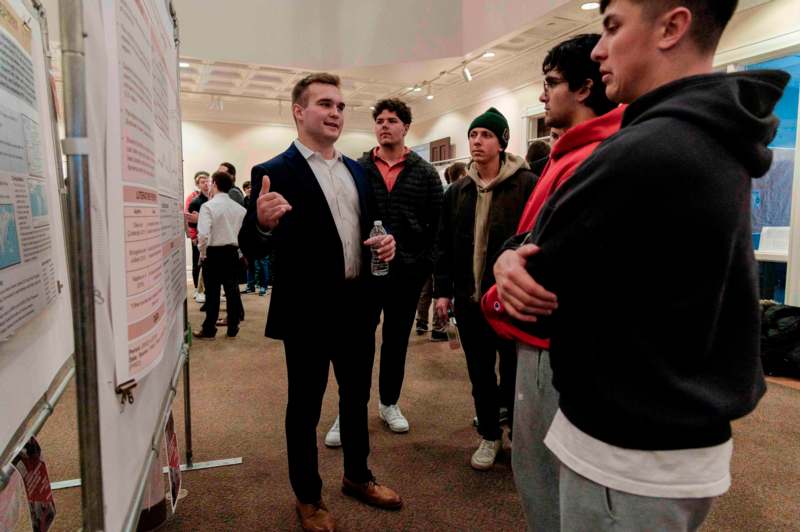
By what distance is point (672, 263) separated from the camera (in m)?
0.65

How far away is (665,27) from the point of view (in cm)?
72

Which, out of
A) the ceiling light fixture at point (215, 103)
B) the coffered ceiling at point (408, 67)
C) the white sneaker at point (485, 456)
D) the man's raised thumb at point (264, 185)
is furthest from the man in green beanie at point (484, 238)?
the ceiling light fixture at point (215, 103)

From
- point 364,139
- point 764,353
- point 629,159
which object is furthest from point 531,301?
point 364,139

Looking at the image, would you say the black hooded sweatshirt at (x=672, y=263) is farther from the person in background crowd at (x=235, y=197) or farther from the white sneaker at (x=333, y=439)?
the person in background crowd at (x=235, y=197)

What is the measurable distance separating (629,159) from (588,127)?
Result: 1.54 feet

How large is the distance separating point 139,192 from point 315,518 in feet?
4.71

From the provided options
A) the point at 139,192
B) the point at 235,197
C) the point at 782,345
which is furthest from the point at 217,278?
the point at 782,345

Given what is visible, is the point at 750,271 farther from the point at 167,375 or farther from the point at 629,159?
the point at 167,375

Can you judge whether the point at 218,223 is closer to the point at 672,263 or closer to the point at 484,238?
the point at 484,238

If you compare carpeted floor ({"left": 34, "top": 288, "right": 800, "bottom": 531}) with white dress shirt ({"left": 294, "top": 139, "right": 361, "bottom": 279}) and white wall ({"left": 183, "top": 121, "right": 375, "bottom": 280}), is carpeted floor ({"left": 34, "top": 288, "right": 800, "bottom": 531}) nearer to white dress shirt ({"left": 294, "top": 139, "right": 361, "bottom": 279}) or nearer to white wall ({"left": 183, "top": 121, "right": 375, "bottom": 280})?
white dress shirt ({"left": 294, "top": 139, "right": 361, "bottom": 279})

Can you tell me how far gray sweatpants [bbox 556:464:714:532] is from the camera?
699mm

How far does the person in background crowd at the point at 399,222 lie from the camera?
2646 mm

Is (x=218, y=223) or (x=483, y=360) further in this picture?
(x=218, y=223)

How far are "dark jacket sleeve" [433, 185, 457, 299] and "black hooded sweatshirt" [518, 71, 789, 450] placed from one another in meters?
1.73
